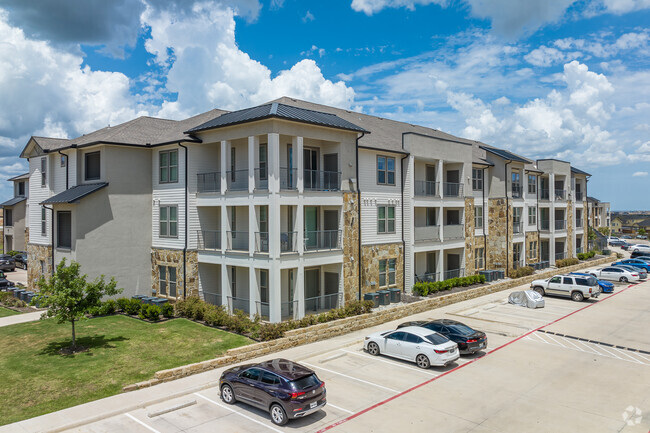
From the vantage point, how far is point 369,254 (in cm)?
2889

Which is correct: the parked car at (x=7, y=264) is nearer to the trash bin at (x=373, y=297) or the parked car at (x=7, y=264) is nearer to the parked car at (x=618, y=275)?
the trash bin at (x=373, y=297)

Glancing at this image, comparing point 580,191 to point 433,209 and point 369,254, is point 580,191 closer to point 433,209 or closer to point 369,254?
point 433,209

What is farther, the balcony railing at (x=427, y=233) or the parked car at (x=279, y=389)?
the balcony railing at (x=427, y=233)

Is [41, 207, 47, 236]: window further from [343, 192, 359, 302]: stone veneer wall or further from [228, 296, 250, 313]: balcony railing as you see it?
[343, 192, 359, 302]: stone veneer wall

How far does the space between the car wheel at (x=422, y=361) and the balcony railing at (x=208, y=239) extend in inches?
547

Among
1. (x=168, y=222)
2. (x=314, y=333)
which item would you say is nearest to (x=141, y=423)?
(x=314, y=333)

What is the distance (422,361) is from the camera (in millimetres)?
18156

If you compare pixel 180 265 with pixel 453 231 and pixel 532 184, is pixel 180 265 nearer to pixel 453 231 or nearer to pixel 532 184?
pixel 453 231

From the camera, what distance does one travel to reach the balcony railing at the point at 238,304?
82.7 ft

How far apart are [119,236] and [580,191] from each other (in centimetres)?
5436

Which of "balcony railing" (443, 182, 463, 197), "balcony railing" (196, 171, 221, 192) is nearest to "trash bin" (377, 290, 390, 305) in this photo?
"balcony railing" (443, 182, 463, 197)

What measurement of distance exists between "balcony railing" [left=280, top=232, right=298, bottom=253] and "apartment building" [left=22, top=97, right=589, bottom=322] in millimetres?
61

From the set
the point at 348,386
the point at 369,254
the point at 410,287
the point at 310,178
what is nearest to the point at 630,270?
the point at 410,287

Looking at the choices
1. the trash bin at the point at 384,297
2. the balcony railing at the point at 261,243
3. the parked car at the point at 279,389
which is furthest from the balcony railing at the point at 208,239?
the parked car at the point at 279,389
